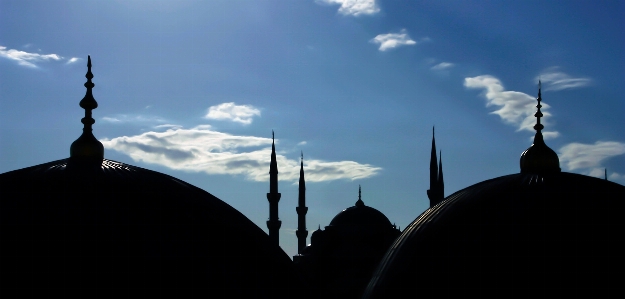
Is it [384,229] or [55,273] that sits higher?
[384,229]

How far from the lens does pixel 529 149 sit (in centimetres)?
1728

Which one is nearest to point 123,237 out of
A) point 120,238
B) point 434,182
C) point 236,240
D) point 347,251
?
point 120,238

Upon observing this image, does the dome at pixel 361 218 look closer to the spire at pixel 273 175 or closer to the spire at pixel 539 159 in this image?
the spire at pixel 273 175

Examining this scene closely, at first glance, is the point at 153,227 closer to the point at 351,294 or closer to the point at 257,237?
the point at 257,237

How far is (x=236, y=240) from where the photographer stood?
1548 centimetres

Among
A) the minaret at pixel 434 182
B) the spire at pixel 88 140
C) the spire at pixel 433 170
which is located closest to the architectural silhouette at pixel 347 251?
the minaret at pixel 434 182

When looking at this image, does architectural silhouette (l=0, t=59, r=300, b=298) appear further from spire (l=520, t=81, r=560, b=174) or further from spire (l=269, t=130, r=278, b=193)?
spire (l=269, t=130, r=278, b=193)

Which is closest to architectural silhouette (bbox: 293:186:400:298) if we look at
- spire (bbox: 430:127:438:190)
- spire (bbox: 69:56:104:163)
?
spire (bbox: 430:127:438:190)

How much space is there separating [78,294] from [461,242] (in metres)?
7.66

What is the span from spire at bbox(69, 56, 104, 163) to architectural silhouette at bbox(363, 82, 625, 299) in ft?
23.5

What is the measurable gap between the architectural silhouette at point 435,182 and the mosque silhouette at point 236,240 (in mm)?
28242

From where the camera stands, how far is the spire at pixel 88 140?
1634 centimetres

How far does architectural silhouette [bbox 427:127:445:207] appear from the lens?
45125 mm

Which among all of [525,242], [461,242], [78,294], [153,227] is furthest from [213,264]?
[525,242]
